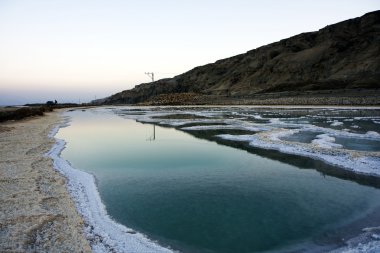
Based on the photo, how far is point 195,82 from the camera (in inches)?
4454

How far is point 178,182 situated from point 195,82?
103773 millimetres

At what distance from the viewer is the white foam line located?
6.26 m

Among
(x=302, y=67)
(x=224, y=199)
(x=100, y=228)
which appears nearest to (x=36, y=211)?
(x=100, y=228)

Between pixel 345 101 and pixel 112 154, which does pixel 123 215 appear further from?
pixel 345 101

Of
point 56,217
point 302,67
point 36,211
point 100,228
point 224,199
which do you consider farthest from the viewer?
point 302,67

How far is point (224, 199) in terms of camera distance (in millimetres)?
8891

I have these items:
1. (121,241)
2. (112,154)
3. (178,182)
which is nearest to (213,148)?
(112,154)

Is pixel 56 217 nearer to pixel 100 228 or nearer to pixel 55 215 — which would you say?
pixel 55 215

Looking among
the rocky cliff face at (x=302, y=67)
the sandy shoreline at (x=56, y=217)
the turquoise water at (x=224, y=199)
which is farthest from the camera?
the rocky cliff face at (x=302, y=67)

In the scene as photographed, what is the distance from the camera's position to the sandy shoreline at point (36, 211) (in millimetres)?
6242

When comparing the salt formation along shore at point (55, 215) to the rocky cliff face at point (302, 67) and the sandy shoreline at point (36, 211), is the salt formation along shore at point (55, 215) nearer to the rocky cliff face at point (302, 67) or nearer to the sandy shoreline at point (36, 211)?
the sandy shoreline at point (36, 211)

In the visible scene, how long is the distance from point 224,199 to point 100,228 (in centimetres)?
314

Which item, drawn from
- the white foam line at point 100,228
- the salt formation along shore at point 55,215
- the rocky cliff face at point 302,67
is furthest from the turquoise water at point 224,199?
the rocky cliff face at point 302,67

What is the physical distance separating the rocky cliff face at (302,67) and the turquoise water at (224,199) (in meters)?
57.4
